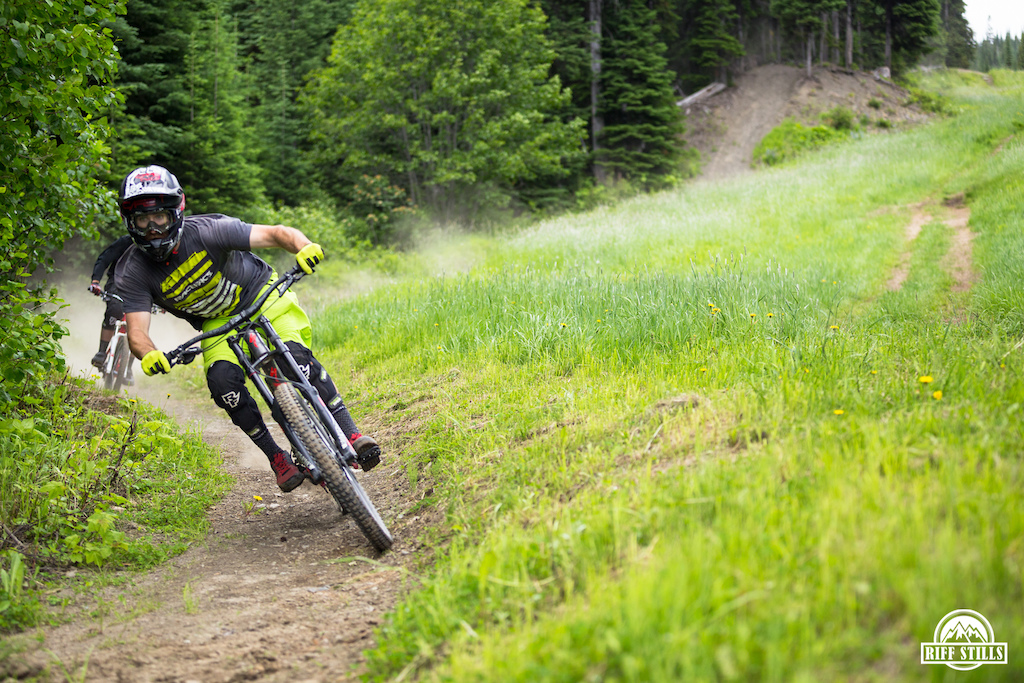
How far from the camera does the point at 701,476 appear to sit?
286 centimetres

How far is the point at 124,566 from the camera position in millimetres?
3953

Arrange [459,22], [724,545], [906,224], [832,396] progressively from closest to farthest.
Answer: [724,545] < [832,396] < [906,224] < [459,22]

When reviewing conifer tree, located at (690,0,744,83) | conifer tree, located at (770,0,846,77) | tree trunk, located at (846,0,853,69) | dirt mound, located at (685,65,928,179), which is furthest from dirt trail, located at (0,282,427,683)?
tree trunk, located at (846,0,853,69)

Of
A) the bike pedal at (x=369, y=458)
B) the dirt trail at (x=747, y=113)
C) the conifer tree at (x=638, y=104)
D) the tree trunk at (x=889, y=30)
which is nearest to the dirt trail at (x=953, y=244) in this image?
Result: the bike pedal at (x=369, y=458)

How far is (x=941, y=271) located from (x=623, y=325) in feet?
22.1

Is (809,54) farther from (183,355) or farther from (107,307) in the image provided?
(183,355)

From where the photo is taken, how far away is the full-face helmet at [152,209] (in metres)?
4.27

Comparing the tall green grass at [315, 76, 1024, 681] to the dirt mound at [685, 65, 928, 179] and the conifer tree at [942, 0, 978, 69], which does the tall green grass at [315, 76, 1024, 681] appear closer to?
the dirt mound at [685, 65, 928, 179]

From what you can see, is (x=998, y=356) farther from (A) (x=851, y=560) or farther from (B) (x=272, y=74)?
(B) (x=272, y=74)

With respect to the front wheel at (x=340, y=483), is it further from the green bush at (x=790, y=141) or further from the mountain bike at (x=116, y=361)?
the green bush at (x=790, y=141)

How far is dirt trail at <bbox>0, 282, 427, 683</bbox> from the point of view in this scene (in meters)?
2.81

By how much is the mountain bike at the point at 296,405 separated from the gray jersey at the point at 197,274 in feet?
1.52

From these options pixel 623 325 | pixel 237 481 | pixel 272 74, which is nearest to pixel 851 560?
pixel 623 325

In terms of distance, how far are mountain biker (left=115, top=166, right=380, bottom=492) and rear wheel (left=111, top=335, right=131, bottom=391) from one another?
176 inches
